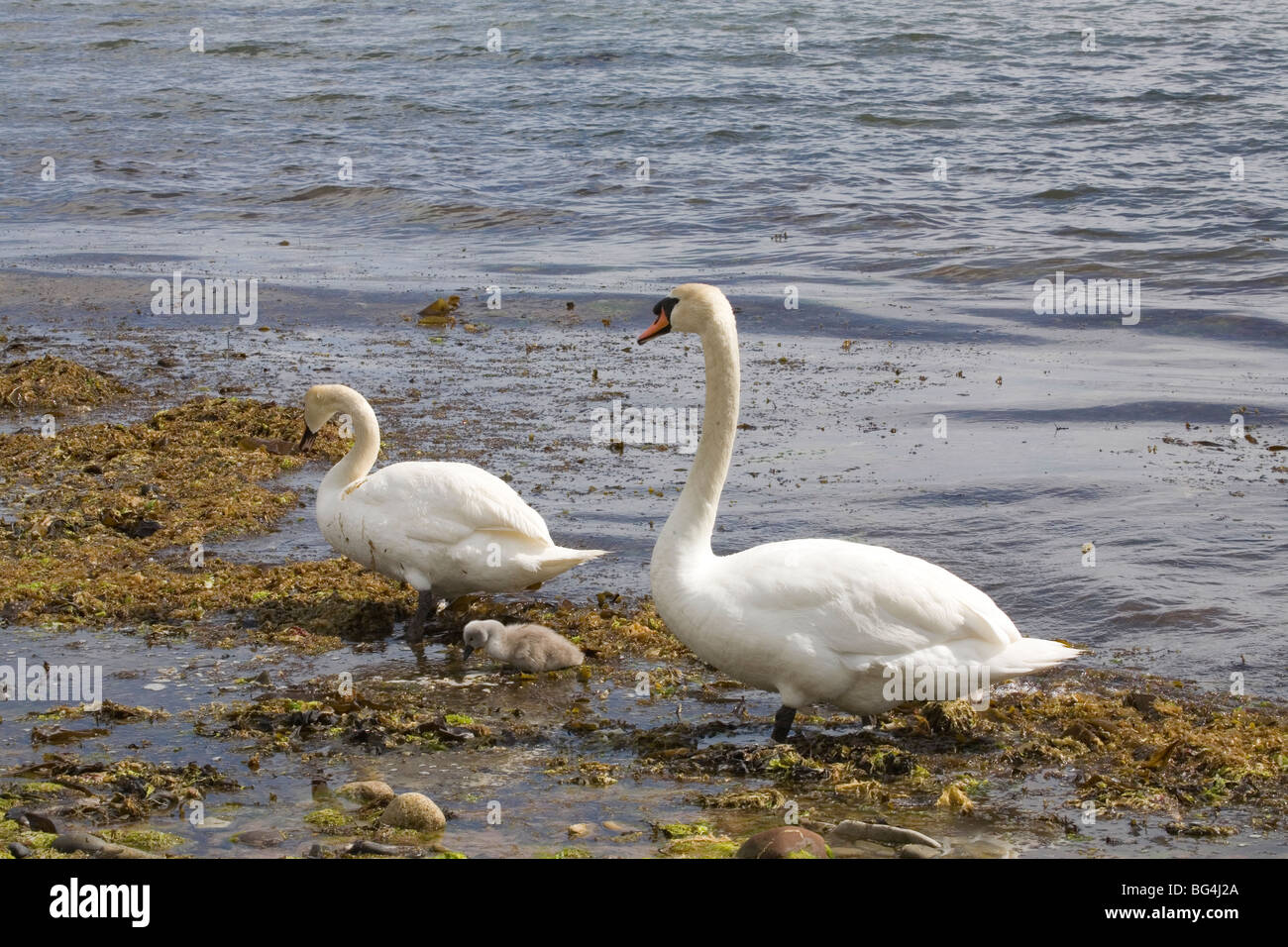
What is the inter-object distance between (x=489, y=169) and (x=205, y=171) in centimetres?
530

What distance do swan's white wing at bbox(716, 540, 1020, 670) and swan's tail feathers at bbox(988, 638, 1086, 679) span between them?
51mm

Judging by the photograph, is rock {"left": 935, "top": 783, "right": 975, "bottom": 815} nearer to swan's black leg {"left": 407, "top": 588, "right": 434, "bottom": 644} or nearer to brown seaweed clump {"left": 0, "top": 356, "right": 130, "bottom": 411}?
swan's black leg {"left": 407, "top": 588, "right": 434, "bottom": 644}

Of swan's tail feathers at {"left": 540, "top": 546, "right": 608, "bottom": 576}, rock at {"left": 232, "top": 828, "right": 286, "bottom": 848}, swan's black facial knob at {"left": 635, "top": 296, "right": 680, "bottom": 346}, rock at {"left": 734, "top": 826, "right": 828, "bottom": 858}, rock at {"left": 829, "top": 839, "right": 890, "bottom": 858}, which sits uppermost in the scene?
swan's black facial knob at {"left": 635, "top": 296, "right": 680, "bottom": 346}

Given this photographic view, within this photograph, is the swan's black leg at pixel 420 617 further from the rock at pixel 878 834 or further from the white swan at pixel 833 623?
the rock at pixel 878 834

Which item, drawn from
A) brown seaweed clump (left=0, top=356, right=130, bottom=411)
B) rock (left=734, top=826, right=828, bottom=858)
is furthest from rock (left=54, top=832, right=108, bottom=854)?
brown seaweed clump (left=0, top=356, right=130, bottom=411)

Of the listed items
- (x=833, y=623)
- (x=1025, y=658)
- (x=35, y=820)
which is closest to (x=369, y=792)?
(x=35, y=820)

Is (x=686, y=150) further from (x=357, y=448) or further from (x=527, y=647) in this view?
(x=527, y=647)

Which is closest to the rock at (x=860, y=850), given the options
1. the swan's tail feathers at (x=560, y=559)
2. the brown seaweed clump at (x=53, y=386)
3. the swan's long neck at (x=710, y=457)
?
the swan's long neck at (x=710, y=457)

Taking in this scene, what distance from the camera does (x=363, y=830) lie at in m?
4.70

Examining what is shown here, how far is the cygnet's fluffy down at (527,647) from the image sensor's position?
249 inches

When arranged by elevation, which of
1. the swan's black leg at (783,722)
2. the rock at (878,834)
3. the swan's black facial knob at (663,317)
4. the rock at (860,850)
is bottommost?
the rock at (860,850)

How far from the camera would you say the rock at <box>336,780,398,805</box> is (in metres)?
4.93

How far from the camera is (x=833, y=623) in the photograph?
5.35 metres

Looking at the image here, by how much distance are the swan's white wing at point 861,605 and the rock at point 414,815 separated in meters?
1.37
